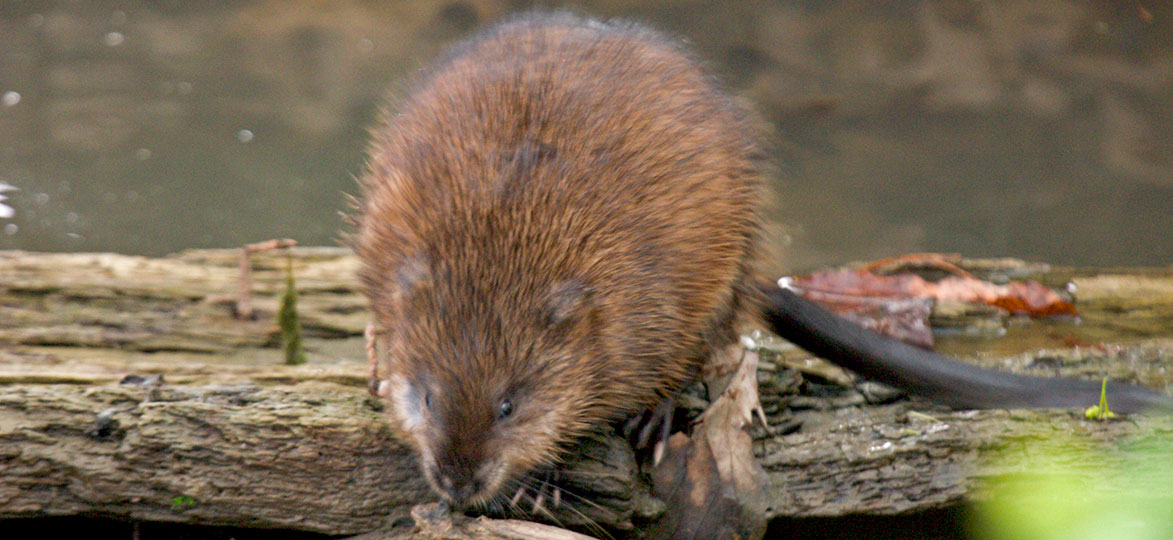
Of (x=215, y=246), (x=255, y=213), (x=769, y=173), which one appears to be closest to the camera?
(x=769, y=173)

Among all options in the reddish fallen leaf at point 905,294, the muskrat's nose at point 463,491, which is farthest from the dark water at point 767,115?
the muskrat's nose at point 463,491

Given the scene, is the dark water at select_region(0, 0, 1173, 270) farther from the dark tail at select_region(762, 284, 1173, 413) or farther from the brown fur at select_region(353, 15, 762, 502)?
the brown fur at select_region(353, 15, 762, 502)

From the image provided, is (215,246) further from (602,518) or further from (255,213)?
(602,518)

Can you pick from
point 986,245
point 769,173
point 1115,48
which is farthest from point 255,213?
point 1115,48

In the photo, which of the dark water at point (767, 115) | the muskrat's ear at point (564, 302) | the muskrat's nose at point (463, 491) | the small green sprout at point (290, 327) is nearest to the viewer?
the muskrat's nose at point (463, 491)

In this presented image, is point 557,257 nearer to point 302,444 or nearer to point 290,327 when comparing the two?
point 302,444

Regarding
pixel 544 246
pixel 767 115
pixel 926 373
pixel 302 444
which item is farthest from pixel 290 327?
pixel 767 115

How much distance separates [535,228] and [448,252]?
256 millimetres

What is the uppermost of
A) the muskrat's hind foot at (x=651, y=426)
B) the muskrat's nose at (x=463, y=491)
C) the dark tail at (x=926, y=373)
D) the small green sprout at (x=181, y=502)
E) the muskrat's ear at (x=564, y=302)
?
the muskrat's ear at (x=564, y=302)

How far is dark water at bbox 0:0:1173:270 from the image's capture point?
7039 mm

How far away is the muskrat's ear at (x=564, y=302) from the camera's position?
2.72 metres

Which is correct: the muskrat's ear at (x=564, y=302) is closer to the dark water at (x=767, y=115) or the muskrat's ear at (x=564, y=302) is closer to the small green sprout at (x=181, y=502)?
the small green sprout at (x=181, y=502)

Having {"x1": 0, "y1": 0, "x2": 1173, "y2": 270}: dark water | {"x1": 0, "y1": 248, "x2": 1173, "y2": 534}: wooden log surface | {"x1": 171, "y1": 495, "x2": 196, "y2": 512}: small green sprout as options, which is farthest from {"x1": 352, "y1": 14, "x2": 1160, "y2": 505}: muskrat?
{"x1": 0, "y1": 0, "x2": 1173, "y2": 270}: dark water

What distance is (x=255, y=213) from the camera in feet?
23.4
